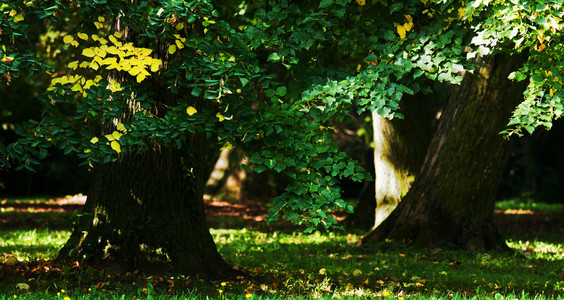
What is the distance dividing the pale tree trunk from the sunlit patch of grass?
138 cm

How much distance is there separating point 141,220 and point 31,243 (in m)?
3.79

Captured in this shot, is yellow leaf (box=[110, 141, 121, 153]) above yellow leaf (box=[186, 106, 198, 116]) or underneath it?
underneath

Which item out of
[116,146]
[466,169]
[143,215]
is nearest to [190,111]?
[116,146]

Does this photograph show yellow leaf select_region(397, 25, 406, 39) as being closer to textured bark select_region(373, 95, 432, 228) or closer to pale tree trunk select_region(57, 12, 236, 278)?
pale tree trunk select_region(57, 12, 236, 278)

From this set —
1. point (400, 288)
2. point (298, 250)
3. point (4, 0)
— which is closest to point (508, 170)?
point (298, 250)

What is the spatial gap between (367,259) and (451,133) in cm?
234

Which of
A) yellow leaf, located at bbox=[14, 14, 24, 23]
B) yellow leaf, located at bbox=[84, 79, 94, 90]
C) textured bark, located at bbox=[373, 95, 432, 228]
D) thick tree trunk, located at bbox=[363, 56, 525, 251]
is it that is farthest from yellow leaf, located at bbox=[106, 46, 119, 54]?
textured bark, located at bbox=[373, 95, 432, 228]

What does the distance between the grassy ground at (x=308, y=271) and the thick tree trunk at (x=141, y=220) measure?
0.20m

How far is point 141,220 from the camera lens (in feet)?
20.2

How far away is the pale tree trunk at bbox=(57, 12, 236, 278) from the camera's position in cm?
608

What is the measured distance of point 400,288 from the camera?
6.34m

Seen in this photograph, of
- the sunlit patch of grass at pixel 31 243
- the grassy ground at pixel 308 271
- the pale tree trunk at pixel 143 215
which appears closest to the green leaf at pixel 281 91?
the grassy ground at pixel 308 271

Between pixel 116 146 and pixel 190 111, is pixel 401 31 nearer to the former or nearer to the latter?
pixel 190 111

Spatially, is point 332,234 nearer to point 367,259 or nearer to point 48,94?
point 367,259
